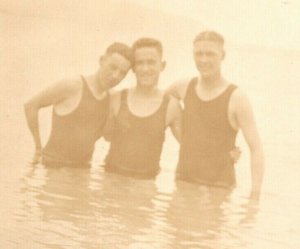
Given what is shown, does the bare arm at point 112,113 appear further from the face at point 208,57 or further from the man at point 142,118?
the face at point 208,57

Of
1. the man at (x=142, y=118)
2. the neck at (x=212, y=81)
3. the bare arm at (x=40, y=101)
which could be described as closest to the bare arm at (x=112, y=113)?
the man at (x=142, y=118)

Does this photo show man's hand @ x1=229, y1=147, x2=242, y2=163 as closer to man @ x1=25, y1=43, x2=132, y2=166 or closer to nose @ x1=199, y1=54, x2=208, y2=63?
nose @ x1=199, y1=54, x2=208, y2=63

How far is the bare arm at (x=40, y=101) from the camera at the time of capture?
158 cm

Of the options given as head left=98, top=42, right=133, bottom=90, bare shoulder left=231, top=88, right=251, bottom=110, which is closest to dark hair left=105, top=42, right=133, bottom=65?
head left=98, top=42, right=133, bottom=90

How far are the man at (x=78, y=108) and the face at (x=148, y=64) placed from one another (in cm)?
4

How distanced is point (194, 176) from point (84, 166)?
27 cm

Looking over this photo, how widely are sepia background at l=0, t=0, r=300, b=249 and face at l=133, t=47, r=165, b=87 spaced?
0.09ft

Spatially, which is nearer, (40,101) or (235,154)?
(235,154)

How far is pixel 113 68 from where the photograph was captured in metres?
1.56

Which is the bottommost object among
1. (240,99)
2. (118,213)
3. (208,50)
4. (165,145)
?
(118,213)

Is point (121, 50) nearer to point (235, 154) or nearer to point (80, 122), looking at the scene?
point (80, 122)

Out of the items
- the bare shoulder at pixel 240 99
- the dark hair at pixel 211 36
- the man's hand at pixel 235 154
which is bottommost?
the man's hand at pixel 235 154

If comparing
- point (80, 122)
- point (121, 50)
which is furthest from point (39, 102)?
point (121, 50)

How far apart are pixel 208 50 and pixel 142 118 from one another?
22cm
